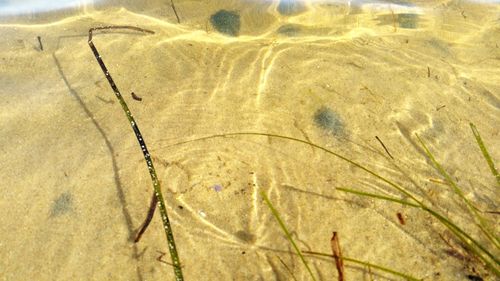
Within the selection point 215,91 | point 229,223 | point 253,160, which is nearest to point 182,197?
point 229,223

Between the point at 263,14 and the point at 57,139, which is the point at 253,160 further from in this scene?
the point at 263,14

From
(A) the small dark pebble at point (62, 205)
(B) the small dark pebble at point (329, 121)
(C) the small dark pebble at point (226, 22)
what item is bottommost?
(A) the small dark pebble at point (62, 205)

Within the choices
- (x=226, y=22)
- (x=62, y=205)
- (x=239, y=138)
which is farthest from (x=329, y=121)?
(x=62, y=205)

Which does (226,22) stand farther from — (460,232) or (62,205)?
(460,232)

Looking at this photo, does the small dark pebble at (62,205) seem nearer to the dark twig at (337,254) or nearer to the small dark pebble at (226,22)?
the dark twig at (337,254)

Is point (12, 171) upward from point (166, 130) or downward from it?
downward

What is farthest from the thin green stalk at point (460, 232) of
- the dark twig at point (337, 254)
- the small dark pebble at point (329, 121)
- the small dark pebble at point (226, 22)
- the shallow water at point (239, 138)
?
the small dark pebble at point (226, 22)

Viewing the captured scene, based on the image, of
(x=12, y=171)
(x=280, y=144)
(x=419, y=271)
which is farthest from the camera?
(x=280, y=144)

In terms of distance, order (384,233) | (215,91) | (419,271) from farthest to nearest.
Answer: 1. (215,91)
2. (384,233)
3. (419,271)

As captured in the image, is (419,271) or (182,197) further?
(182,197)
